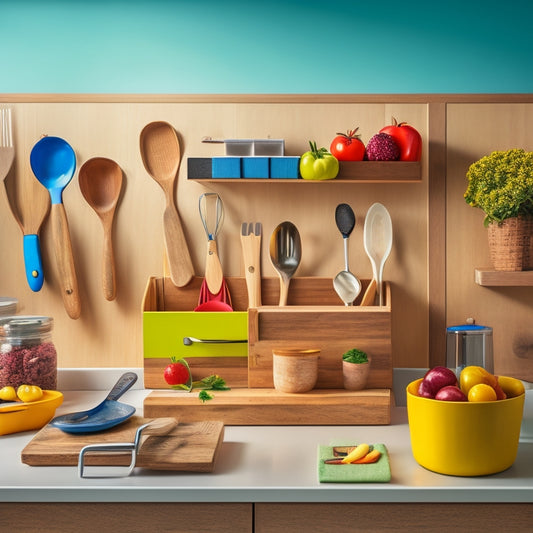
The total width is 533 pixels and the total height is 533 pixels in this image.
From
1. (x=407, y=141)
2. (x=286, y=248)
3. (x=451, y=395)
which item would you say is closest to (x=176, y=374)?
(x=286, y=248)

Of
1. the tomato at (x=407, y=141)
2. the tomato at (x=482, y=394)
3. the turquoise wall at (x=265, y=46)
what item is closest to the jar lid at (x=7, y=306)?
the turquoise wall at (x=265, y=46)

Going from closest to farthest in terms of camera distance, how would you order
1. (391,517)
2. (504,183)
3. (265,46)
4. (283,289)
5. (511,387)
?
1. (391,517)
2. (511,387)
3. (504,183)
4. (283,289)
5. (265,46)

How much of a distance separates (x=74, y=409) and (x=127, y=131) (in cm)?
70

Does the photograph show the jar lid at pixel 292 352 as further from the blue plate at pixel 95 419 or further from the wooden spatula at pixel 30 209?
the wooden spatula at pixel 30 209

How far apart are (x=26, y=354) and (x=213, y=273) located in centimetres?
48

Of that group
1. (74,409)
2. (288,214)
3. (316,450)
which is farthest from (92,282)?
(316,450)

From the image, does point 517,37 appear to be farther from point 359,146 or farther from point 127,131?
point 127,131

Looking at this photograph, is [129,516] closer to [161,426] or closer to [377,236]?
[161,426]

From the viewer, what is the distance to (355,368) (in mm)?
1424

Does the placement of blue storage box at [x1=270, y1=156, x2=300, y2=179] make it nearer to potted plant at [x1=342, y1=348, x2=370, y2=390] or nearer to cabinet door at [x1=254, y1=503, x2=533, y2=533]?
potted plant at [x1=342, y1=348, x2=370, y2=390]

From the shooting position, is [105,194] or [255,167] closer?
[255,167]

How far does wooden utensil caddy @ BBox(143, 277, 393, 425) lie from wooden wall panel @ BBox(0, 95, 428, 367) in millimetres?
115

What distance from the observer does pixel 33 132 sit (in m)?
1.71

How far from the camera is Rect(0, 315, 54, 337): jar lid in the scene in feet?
4.98
